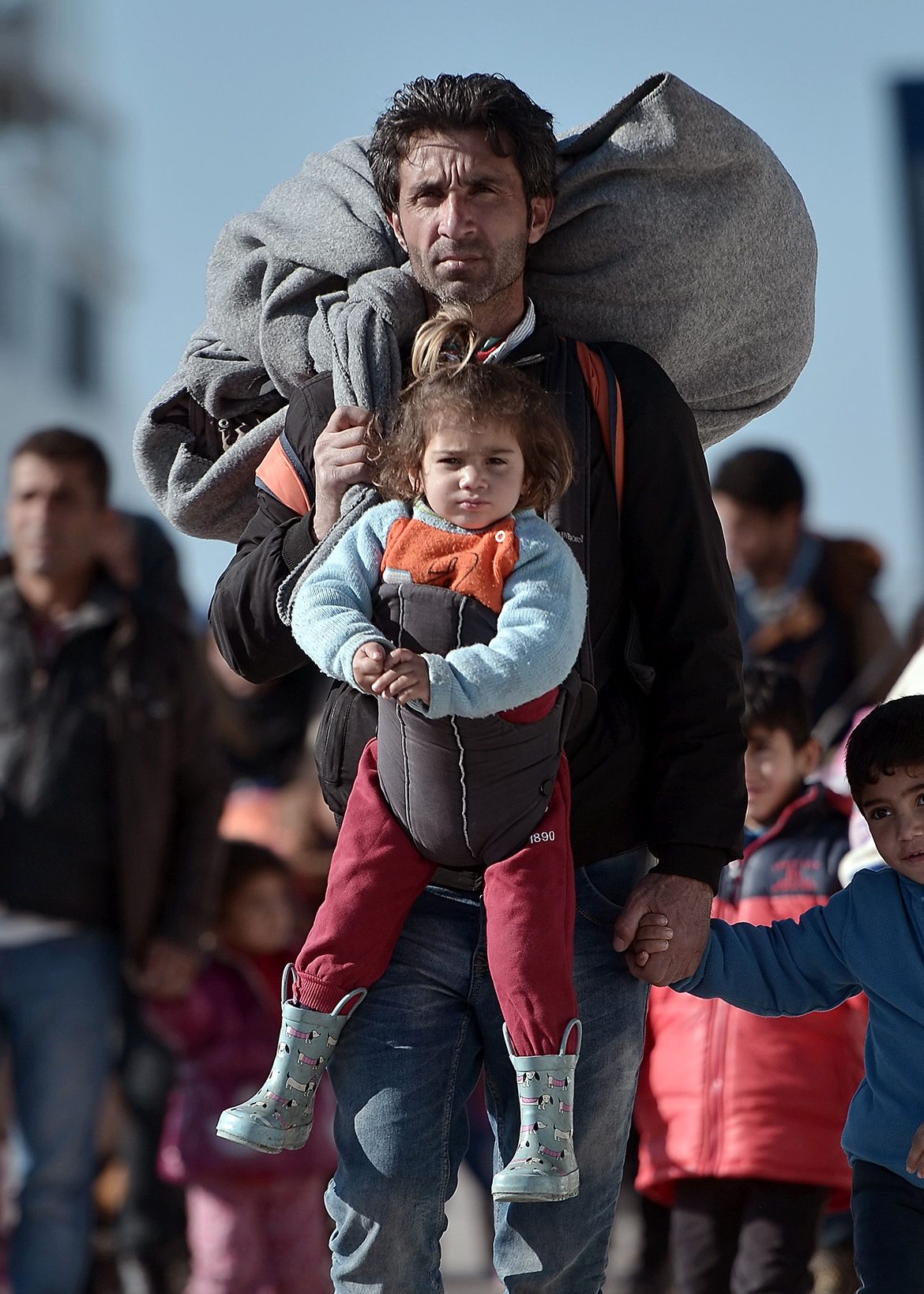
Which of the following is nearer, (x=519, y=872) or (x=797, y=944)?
(x=519, y=872)

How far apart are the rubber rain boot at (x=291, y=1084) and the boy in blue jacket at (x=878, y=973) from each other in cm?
56

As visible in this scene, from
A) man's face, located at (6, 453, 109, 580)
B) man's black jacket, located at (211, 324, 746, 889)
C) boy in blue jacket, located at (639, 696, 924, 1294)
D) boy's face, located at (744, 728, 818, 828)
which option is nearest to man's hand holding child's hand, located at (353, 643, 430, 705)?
man's black jacket, located at (211, 324, 746, 889)

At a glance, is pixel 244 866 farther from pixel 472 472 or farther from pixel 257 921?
pixel 472 472

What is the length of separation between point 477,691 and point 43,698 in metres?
3.24

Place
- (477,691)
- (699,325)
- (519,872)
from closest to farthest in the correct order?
(477,691), (519,872), (699,325)

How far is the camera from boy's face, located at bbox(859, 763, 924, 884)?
9.45ft

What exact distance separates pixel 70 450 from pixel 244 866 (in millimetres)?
1459

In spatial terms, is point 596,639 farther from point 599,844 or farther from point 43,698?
point 43,698

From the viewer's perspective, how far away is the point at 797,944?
9.65 feet

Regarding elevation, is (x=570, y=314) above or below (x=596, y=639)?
above

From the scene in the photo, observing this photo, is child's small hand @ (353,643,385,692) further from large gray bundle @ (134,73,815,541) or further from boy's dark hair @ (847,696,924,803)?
boy's dark hair @ (847,696,924,803)

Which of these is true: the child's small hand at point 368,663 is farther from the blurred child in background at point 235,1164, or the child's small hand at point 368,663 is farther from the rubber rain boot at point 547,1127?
the blurred child in background at point 235,1164

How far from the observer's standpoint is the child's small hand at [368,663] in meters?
2.35

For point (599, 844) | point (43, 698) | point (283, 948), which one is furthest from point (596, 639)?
point (283, 948)
